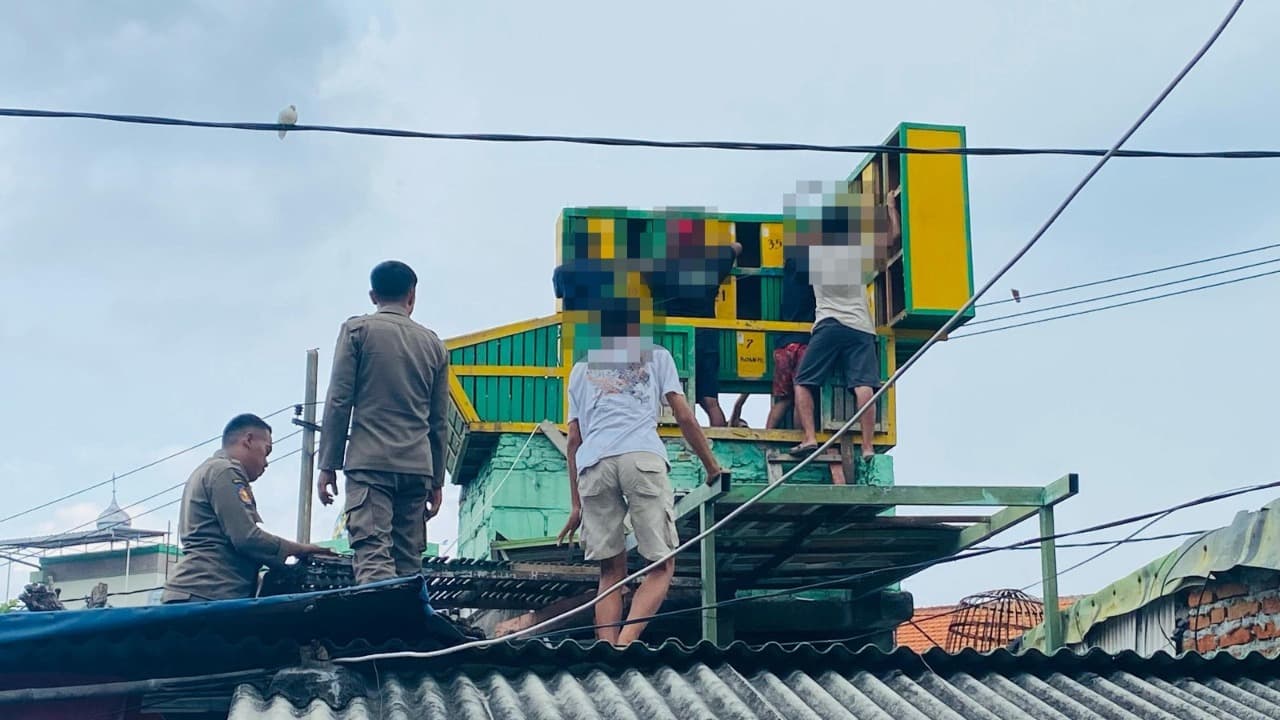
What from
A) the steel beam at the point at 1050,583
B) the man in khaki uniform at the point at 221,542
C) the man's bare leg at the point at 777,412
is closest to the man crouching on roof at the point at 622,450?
the man in khaki uniform at the point at 221,542

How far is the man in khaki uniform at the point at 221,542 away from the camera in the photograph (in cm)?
629

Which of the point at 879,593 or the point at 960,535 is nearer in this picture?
the point at 960,535

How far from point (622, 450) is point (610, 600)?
0.68 metres

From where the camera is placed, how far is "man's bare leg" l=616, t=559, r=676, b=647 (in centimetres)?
654

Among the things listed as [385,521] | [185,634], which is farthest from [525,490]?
[185,634]

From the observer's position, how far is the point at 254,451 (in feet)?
22.2

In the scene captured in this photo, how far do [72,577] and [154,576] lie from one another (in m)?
1.90

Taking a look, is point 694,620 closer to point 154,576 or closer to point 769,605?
point 769,605

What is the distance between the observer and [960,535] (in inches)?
366

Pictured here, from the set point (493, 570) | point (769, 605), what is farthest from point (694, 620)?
point (493, 570)

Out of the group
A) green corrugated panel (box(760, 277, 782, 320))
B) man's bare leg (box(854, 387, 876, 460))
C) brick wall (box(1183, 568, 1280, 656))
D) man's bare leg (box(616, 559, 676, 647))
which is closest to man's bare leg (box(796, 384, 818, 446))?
man's bare leg (box(854, 387, 876, 460))

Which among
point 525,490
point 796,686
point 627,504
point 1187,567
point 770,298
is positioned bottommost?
point 796,686

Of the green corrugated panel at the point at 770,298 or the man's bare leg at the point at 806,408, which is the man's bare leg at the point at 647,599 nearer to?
the man's bare leg at the point at 806,408

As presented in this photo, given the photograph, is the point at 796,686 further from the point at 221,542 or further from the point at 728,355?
the point at 728,355
